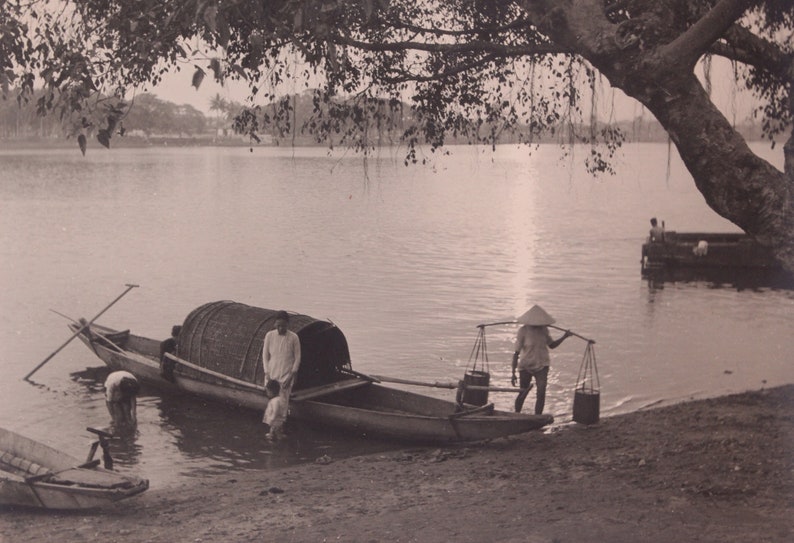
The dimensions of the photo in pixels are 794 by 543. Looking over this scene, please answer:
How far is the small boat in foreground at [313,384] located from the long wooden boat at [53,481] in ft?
15.6

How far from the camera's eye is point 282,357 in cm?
1448

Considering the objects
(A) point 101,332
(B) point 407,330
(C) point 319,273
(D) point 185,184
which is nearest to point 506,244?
(C) point 319,273

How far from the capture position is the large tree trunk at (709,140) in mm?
8070

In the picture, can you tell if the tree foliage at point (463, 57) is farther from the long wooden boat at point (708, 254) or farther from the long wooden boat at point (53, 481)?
the long wooden boat at point (708, 254)

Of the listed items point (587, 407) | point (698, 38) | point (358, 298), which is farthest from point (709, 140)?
point (358, 298)

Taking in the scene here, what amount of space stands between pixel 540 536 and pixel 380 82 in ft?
24.2

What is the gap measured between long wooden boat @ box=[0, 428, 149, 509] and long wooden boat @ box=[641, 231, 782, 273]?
28113 millimetres

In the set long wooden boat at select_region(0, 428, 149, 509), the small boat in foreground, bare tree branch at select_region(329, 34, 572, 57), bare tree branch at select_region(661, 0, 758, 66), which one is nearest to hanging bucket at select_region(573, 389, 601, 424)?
the small boat in foreground

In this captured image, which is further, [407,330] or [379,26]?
[407,330]

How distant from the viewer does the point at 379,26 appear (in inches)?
495

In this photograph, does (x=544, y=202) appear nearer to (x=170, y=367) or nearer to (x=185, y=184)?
(x=185, y=184)

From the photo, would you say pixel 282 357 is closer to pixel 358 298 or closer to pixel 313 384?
pixel 313 384

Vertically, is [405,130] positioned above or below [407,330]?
above

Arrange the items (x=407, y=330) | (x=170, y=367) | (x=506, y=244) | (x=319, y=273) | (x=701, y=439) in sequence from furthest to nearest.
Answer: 1. (x=506, y=244)
2. (x=319, y=273)
3. (x=407, y=330)
4. (x=170, y=367)
5. (x=701, y=439)
